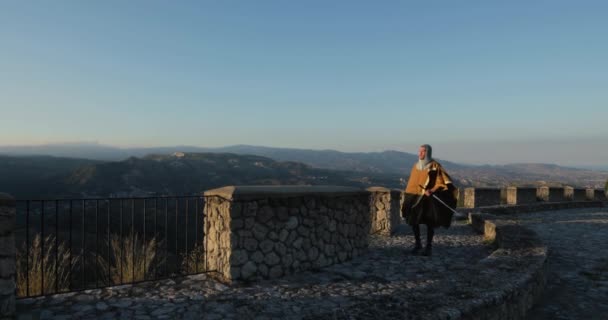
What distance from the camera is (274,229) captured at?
5836 millimetres

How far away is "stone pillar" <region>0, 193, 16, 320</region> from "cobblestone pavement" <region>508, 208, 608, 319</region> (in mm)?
6306

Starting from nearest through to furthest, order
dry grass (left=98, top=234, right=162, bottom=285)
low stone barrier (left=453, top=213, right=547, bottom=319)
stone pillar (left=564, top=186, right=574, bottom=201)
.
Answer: low stone barrier (left=453, top=213, right=547, bottom=319) → dry grass (left=98, top=234, right=162, bottom=285) → stone pillar (left=564, top=186, right=574, bottom=201)

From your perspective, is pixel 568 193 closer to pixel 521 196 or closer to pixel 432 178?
pixel 521 196

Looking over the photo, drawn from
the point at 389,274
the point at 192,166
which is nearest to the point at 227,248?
the point at 389,274

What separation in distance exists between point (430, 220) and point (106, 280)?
232 inches

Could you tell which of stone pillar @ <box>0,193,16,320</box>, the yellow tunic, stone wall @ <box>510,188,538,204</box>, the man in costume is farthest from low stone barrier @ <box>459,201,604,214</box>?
stone pillar @ <box>0,193,16,320</box>

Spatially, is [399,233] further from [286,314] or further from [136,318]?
[136,318]

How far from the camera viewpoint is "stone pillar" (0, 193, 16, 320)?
3918 millimetres

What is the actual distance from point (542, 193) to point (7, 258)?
21.6 meters

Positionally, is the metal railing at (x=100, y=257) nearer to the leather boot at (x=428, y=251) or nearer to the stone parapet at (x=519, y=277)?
the stone parapet at (x=519, y=277)

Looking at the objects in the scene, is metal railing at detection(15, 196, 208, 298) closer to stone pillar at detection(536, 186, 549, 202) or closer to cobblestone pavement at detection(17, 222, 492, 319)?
cobblestone pavement at detection(17, 222, 492, 319)

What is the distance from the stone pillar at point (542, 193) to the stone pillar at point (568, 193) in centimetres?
166

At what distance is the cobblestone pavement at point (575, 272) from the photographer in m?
5.05

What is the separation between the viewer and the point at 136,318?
13.2ft
